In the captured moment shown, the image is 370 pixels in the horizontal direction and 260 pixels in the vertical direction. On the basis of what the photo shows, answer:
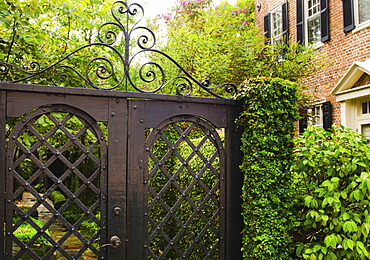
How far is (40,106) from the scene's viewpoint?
3.32 meters

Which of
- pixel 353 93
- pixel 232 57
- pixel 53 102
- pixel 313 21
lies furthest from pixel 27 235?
pixel 313 21

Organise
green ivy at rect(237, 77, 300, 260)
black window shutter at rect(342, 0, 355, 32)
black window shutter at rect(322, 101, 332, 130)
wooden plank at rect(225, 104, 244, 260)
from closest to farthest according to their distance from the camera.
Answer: green ivy at rect(237, 77, 300, 260) < wooden plank at rect(225, 104, 244, 260) < black window shutter at rect(342, 0, 355, 32) < black window shutter at rect(322, 101, 332, 130)

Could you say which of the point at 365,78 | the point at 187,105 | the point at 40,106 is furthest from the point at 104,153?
the point at 365,78

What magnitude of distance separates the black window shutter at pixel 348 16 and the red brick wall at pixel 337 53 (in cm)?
19

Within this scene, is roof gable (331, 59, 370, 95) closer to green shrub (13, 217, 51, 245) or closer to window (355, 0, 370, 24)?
window (355, 0, 370, 24)

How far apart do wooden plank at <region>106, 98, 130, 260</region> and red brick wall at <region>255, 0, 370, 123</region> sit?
26.6ft

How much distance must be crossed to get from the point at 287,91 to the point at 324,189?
1096mm

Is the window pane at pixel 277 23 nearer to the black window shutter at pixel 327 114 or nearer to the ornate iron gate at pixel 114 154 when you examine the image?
the black window shutter at pixel 327 114

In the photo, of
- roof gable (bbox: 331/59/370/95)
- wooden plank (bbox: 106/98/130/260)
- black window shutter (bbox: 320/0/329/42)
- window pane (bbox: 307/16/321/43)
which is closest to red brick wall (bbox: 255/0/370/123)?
black window shutter (bbox: 320/0/329/42)

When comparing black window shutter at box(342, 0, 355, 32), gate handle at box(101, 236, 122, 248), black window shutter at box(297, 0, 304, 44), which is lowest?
gate handle at box(101, 236, 122, 248)

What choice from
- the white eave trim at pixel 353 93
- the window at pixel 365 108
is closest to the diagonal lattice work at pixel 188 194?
the white eave trim at pixel 353 93

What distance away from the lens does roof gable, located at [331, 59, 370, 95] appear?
9266 millimetres

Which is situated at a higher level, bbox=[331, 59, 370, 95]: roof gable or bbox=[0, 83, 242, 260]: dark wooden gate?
bbox=[331, 59, 370, 95]: roof gable

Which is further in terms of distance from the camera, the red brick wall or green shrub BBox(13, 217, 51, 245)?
the red brick wall
